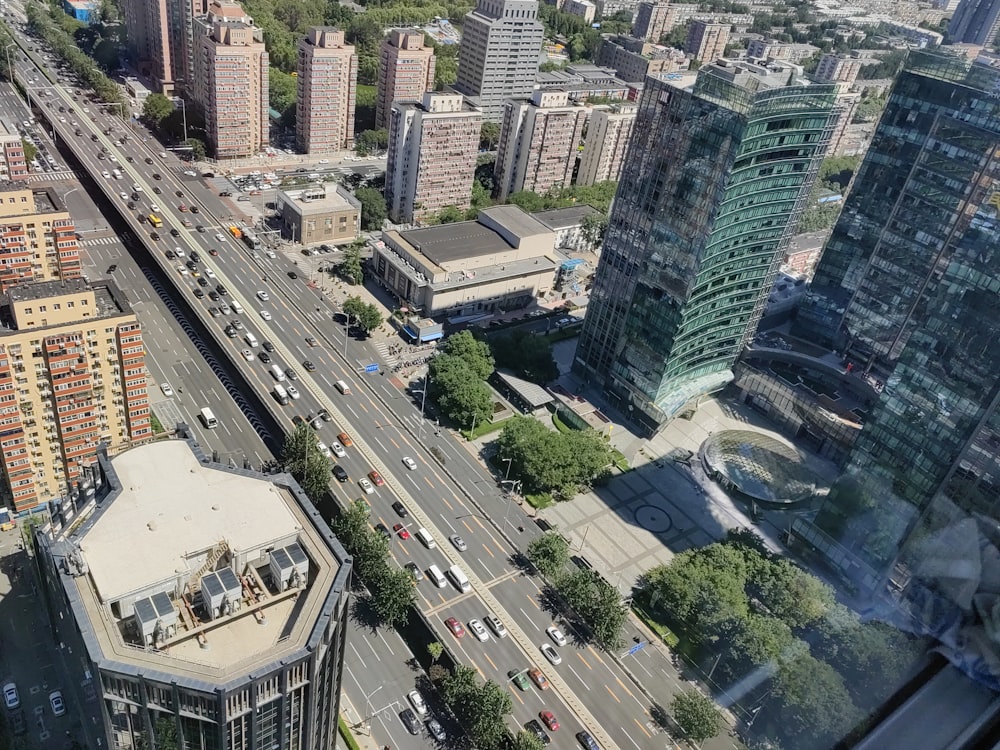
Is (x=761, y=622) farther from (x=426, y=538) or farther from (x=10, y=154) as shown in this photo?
A: (x=10, y=154)

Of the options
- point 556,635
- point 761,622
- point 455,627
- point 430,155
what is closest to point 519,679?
point 556,635

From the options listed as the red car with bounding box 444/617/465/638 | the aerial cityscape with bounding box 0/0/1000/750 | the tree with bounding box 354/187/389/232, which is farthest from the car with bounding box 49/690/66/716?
the tree with bounding box 354/187/389/232

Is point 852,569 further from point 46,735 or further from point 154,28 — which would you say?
point 154,28

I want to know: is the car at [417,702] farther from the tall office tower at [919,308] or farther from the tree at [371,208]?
the tree at [371,208]

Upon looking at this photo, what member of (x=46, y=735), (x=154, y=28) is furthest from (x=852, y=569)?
(x=154, y=28)

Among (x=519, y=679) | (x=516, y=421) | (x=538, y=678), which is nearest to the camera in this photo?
(x=519, y=679)
